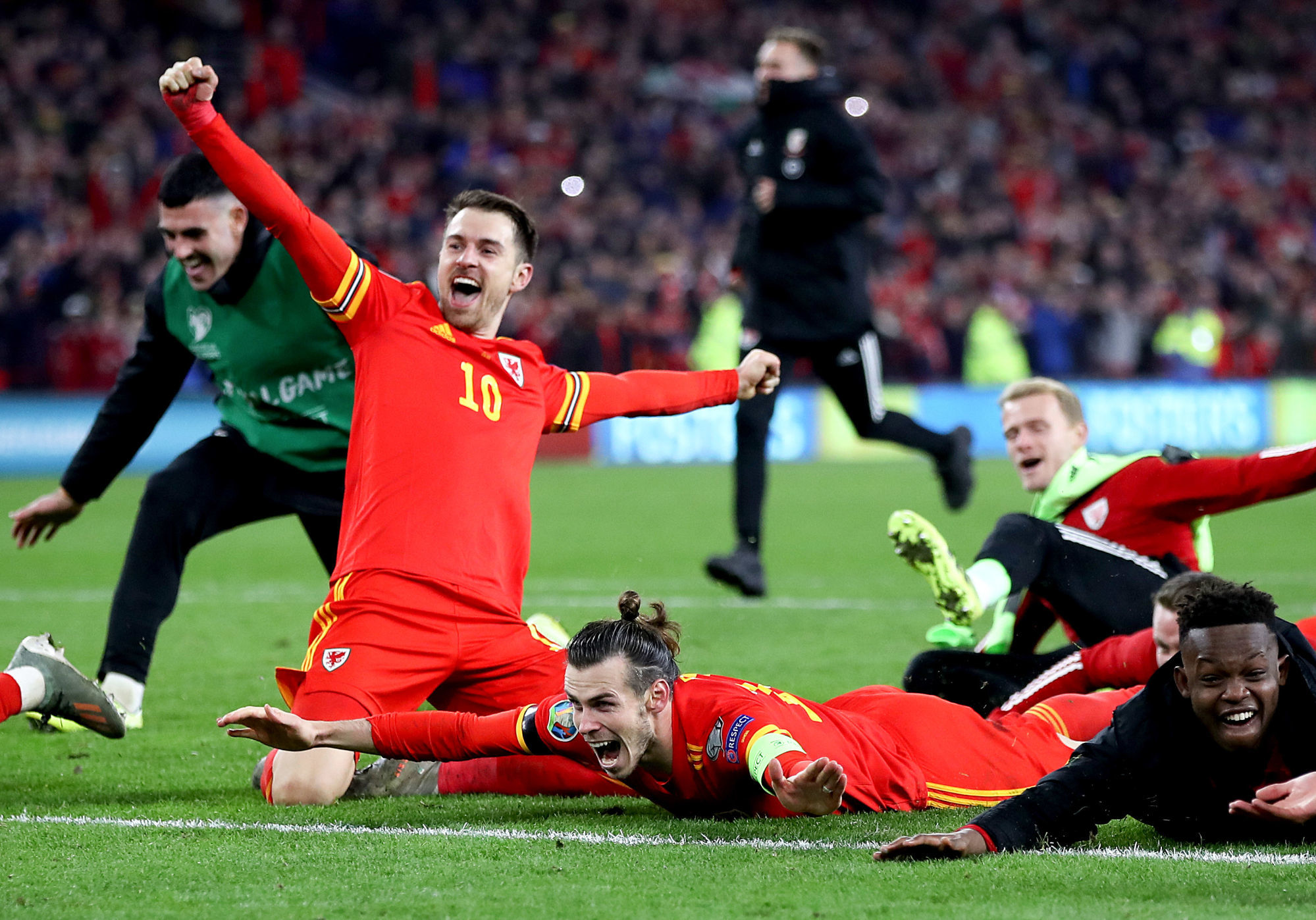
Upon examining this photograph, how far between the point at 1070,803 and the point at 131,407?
3.44 metres

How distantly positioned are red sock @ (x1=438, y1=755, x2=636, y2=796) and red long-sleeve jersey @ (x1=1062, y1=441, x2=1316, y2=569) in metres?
2.00

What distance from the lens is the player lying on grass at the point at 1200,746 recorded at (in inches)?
129

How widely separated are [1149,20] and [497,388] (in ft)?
90.8

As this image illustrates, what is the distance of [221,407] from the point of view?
17.9 ft

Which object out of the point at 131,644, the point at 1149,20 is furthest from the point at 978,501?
the point at 1149,20

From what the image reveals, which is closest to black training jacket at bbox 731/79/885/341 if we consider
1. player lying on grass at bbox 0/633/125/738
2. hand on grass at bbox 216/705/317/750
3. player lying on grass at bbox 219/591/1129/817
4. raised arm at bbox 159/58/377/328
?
raised arm at bbox 159/58/377/328

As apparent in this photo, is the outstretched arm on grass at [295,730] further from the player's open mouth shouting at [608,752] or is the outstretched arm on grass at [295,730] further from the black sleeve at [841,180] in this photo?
the black sleeve at [841,180]

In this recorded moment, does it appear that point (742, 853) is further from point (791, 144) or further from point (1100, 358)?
point (1100, 358)

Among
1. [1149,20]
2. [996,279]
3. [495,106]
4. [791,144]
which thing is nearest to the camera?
[791,144]

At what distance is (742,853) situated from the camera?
11.4ft

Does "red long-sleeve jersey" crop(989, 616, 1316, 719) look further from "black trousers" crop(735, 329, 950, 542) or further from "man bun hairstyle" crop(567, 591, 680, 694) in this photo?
"black trousers" crop(735, 329, 950, 542)

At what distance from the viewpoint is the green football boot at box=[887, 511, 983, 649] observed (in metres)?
5.18

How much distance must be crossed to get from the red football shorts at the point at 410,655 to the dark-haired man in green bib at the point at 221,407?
906 mm

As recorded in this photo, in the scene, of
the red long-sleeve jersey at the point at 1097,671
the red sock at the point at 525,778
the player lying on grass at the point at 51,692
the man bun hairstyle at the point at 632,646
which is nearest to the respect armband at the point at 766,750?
the man bun hairstyle at the point at 632,646
